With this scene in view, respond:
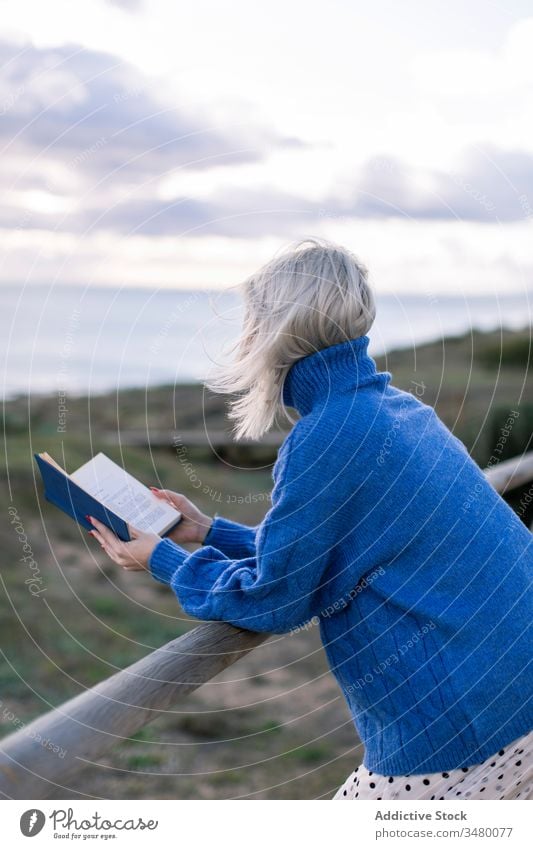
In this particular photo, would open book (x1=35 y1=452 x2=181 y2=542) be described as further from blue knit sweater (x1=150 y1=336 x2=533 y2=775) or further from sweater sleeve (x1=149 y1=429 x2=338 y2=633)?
blue knit sweater (x1=150 y1=336 x2=533 y2=775)

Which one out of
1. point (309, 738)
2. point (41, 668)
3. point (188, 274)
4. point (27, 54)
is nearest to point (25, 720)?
point (41, 668)

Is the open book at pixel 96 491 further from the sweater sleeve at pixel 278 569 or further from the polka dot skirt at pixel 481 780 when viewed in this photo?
the polka dot skirt at pixel 481 780

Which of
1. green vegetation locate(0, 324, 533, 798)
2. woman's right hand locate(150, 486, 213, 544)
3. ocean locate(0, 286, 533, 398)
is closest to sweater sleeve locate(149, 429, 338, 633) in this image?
woman's right hand locate(150, 486, 213, 544)

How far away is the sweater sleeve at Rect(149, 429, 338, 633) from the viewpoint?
1.60 m

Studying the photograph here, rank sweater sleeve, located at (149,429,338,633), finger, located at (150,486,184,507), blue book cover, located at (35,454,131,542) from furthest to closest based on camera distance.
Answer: finger, located at (150,486,184,507)
blue book cover, located at (35,454,131,542)
sweater sleeve, located at (149,429,338,633)

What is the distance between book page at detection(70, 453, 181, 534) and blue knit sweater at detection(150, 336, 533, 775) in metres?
0.37

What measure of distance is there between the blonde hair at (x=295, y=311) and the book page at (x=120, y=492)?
1.03 ft

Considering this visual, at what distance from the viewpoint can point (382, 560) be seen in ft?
5.40

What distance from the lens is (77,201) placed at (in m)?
2.26

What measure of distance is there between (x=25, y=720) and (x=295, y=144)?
337 centimetres

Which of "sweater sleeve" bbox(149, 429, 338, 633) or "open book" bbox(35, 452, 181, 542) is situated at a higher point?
"open book" bbox(35, 452, 181, 542)

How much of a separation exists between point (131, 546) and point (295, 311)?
622 mm

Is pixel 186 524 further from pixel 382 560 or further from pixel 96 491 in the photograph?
pixel 382 560

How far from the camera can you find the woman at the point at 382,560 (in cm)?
162
